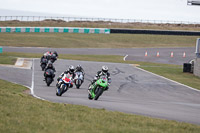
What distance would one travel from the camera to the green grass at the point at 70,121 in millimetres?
9375

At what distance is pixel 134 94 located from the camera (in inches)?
829

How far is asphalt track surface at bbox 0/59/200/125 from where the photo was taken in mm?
14336

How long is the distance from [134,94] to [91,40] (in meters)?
50.3

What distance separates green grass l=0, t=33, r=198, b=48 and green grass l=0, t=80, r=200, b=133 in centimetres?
4987

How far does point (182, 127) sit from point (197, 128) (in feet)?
1.26

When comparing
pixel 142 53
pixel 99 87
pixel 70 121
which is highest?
pixel 142 53

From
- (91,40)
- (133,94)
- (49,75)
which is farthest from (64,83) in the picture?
(91,40)

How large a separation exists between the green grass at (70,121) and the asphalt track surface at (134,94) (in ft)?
5.83

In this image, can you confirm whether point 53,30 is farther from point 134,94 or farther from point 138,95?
point 138,95

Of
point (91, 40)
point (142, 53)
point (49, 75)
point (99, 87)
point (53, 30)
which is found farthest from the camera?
point (53, 30)

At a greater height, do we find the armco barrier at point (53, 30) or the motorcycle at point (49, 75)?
the armco barrier at point (53, 30)

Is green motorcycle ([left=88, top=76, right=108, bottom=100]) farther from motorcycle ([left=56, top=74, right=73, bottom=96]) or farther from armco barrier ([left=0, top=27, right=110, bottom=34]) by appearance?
armco barrier ([left=0, top=27, right=110, bottom=34])

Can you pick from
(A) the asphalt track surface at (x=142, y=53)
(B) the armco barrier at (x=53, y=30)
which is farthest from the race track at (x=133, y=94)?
(B) the armco barrier at (x=53, y=30)

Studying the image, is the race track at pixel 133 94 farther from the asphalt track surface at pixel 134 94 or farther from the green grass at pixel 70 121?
the green grass at pixel 70 121
